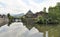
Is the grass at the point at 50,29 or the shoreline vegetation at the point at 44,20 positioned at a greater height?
the shoreline vegetation at the point at 44,20

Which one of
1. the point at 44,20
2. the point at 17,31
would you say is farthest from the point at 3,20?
the point at 44,20

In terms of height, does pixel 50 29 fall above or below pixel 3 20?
below

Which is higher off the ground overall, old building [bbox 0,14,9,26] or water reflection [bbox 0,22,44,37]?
old building [bbox 0,14,9,26]

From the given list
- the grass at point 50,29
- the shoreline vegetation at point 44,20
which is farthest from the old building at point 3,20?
the grass at point 50,29

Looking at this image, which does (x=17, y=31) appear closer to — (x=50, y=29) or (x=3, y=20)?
(x=3, y=20)

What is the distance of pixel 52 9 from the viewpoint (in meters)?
3.03

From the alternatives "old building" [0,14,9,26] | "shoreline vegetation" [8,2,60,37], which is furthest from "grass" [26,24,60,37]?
"old building" [0,14,9,26]

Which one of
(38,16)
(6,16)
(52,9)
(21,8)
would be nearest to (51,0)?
(52,9)

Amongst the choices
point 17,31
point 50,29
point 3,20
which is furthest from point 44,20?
point 3,20

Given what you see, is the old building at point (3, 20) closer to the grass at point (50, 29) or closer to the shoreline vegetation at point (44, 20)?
the shoreline vegetation at point (44, 20)

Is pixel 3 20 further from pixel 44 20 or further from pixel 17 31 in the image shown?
pixel 44 20

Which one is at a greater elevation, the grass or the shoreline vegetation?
the shoreline vegetation

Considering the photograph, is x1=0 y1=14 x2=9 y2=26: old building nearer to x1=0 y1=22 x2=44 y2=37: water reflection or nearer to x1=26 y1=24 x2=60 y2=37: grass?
x1=0 y1=22 x2=44 y2=37: water reflection

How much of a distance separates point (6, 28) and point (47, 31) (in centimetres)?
78
